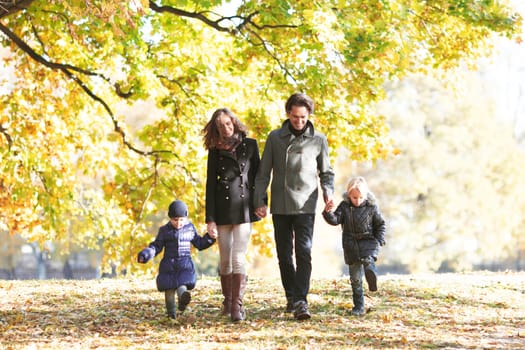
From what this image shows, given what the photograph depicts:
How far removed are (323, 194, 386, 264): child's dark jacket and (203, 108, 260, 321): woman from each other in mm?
924

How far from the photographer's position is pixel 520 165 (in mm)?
28984

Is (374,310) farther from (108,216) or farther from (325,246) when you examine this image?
(325,246)

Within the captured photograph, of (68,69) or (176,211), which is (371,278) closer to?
(176,211)

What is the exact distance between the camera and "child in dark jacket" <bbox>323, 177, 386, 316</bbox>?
7.47m

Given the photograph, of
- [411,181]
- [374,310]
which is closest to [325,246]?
[411,181]

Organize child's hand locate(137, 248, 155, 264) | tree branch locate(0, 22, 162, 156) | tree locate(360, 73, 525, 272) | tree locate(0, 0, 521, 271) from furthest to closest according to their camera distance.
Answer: tree locate(360, 73, 525, 272) < tree branch locate(0, 22, 162, 156) < tree locate(0, 0, 521, 271) < child's hand locate(137, 248, 155, 264)

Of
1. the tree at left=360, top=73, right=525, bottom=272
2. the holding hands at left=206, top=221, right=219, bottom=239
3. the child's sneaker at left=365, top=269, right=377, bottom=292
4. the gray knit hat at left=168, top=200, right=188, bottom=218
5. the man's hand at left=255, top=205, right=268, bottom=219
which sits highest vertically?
the tree at left=360, top=73, right=525, bottom=272

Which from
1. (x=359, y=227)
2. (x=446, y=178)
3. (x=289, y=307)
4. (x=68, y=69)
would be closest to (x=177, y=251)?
(x=289, y=307)

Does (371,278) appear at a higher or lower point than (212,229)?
lower

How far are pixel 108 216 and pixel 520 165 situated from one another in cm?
1922

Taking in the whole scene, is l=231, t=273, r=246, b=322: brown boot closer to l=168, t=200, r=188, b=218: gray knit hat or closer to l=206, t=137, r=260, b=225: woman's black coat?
l=206, t=137, r=260, b=225: woman's black coat

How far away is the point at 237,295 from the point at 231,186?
1.10m

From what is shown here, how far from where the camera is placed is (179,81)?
14.7 metres

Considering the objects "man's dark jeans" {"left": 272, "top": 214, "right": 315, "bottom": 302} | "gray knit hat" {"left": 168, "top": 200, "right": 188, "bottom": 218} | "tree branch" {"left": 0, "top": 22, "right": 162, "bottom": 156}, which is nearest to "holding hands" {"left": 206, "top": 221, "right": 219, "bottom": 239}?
"gray knit hat" {"left": 168, "top": 200, "right": 188, "bottom": 218}
